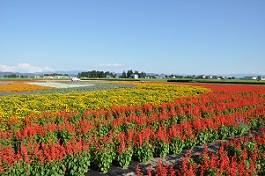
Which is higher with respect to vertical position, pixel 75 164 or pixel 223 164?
pixel 223 164

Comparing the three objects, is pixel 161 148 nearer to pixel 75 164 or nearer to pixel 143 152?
pixel 143 152

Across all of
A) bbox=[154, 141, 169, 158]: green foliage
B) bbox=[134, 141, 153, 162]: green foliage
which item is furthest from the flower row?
bbox=[154, 141, 169, 158]: green foliage

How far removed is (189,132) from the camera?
9312mm

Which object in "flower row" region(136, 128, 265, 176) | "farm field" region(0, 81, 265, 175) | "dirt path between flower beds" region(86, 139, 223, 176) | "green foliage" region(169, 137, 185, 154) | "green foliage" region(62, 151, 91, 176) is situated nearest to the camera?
"flower row" region(136, 128, 265, 176)

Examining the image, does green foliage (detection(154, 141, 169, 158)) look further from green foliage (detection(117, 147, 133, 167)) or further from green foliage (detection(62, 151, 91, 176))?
green foliage (detection(62, 151, 91, 176))

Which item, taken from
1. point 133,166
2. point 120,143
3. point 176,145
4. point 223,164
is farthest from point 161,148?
point 223,164

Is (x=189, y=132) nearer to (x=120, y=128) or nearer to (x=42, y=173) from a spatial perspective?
(x=120, y=128)

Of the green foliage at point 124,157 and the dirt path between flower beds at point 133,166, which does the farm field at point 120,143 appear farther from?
the dirt path between flower beds at point 133,166

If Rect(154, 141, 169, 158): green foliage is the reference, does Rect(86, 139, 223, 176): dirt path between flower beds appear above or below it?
below

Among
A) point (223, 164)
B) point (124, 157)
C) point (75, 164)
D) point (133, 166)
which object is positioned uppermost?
point (223, 164)

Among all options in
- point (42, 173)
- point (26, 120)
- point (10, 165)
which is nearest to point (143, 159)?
point (42, 173)

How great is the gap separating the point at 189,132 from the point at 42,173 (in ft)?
17.9

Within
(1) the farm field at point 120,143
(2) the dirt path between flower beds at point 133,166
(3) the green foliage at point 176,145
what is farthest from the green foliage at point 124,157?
(3) the green foliage at point 176,145

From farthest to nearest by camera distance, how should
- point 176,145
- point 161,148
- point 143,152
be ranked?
point 176,145 < point 161,148 < point 143,152
